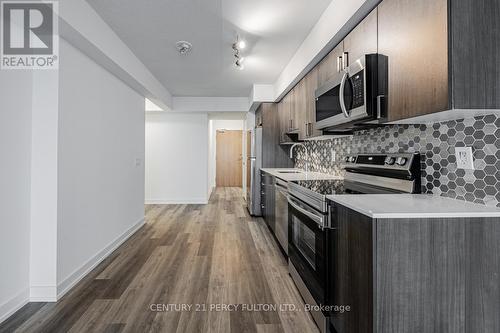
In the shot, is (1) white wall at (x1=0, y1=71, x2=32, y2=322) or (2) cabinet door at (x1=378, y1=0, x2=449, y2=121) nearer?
(2) cabinet door at (x1=378, y1=0, x2=449, y2=121)

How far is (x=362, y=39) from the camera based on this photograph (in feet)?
6.42

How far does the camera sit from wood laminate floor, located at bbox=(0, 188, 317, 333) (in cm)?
194

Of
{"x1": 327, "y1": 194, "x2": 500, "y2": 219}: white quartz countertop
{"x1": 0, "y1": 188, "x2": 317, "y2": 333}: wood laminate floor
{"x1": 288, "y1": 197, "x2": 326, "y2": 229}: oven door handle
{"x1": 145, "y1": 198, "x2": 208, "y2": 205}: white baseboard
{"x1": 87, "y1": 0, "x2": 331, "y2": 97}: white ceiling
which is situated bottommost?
{"x1": 0, "y1": 188, "x2": 317, "y2": 333}: wood laminate floor

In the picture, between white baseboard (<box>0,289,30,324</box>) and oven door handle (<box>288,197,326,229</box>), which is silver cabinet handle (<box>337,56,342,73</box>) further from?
white baseboard (<box>0,289,30,324</box>)

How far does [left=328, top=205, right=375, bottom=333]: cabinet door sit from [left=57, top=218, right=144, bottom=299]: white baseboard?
2.13m

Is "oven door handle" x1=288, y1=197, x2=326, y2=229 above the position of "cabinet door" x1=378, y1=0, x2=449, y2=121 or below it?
below

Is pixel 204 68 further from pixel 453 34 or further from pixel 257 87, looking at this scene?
pixel 453 34

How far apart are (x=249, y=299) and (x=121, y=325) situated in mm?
926

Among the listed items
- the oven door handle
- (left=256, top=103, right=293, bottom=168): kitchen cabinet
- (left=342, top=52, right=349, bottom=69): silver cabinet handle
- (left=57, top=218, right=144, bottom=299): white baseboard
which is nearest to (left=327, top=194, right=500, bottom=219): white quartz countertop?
the oven door handle

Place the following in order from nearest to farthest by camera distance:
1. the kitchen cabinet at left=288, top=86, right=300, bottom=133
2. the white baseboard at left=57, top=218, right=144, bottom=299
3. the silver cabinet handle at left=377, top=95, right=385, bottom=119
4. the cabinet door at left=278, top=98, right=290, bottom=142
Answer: the silver cabinet handle at left=377, top=95, right=385, bottom=119
the white baseboard at left=57, top=218, right=144, bottom=299
the kitchen cabinet at left=288, top=86, right=300, bottom=133
the cabinet door at left=278, top=98, right=290, bottom=142

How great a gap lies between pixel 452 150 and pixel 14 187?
9.62 ft

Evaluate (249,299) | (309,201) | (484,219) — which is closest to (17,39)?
(309,201)

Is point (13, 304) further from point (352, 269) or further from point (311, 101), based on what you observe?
point (311, 101)

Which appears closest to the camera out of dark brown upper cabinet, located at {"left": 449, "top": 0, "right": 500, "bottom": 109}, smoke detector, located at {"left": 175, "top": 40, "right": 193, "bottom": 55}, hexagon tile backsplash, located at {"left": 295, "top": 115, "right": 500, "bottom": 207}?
dark brown upper cabinet, located at {"left": 449, "top": 0, "right": 500, "bottom": 109}
